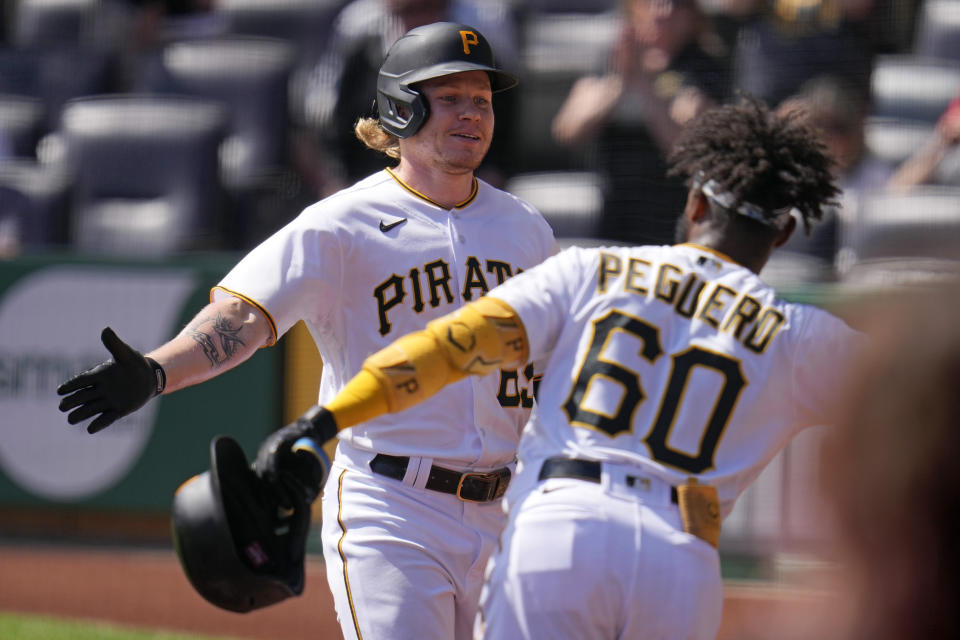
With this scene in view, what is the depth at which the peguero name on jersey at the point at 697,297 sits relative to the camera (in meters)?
2.72

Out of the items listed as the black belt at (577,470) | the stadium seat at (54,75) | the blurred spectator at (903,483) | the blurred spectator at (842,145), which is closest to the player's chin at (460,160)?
the black belt at (577,470)

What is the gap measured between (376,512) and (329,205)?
87 cm

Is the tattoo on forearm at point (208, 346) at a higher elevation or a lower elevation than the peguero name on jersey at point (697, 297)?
lower

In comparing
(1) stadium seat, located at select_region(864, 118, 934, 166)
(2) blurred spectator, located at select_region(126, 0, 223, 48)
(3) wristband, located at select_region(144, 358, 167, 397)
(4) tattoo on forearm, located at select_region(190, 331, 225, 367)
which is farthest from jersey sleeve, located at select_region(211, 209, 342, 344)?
(2) blurred spectator, located at select_region(126, 0, 223, 48)

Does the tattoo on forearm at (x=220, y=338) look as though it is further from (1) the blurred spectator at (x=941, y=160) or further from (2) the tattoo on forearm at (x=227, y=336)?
(1) the blurred spectator at (x=941, y=160)

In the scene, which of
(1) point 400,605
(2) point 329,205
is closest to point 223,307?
(2) point 329,205

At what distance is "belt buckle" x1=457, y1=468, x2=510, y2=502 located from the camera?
3.45 metres

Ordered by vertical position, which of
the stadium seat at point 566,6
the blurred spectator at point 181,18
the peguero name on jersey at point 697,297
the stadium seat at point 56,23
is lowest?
the stadium seat at point 56,23

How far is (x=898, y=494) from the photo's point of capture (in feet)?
3.85

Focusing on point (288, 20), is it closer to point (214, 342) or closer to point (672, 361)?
point (214, 342)

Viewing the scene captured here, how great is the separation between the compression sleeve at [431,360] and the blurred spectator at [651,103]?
12.6 feet

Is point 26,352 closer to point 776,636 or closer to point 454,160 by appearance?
point 454,160

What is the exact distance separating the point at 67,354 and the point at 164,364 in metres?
4.09

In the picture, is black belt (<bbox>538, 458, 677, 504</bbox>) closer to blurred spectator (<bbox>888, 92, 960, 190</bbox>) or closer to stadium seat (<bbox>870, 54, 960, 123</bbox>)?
blurred spectator (<bbox>888, 92, 960, 190</bbox>)
